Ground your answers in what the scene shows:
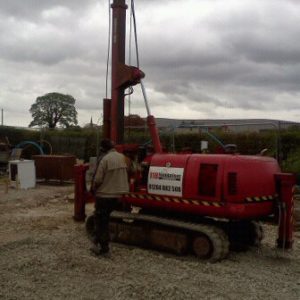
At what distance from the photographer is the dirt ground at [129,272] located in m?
6.42

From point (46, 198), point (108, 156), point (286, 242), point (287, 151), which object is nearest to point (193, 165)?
point (108, 156)

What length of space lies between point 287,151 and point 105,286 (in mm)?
12048

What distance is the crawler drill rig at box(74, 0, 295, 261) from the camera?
26.2 ft

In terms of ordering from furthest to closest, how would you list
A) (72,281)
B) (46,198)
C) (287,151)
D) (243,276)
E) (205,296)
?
(287,151) < (46,198) < (243,276) < (72,281) < (205,296)

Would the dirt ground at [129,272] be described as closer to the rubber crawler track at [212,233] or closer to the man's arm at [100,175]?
the rubber crawler track at [212,233]

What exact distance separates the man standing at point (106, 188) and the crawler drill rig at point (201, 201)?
0.74 m

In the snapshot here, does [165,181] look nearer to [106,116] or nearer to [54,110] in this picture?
[106,116]

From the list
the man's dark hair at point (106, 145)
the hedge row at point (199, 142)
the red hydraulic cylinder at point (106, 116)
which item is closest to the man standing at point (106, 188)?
the man's dark hair at point (106, 145)

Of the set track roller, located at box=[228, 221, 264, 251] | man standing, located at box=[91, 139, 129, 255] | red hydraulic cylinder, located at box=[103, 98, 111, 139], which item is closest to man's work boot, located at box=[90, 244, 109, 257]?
man standing, located at box=[91, 139, 129, 255]

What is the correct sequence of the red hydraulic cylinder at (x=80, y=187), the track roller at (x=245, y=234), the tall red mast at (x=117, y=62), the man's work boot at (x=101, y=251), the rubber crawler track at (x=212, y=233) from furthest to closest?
the red hydraulic cylinder at (x=80, y=187) → the tall red mast at (x=117, y=62) → the track roller at (x=245, y=234) → the man's work boot at (x=101, y=251) → the rubber crawler track at (x=212, y=233)

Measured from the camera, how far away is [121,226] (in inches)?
363

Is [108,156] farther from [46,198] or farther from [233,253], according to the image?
[46,198]

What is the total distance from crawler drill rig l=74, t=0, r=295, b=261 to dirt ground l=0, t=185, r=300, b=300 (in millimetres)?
258

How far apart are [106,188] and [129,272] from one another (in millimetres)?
1480
